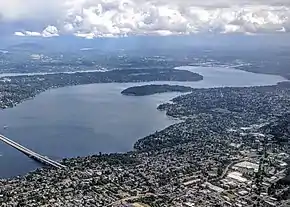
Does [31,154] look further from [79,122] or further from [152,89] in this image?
[152,89]

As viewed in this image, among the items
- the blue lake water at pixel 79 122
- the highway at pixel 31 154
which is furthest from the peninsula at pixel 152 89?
the highway at pixel 31 154

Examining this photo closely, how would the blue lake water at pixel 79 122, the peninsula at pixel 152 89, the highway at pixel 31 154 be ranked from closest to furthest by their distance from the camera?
the highway at pixel 31 154
the blue lake water at pixel 79 122
the peninsula at pixel 152 89

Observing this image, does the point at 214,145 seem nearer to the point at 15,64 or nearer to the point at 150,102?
the point at 150,102

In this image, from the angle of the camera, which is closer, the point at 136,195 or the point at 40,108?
the point at 136,195

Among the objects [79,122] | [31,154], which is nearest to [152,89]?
[79,122]

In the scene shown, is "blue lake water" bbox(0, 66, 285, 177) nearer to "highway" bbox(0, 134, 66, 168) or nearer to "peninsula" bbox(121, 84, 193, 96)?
"highway" bbox(0, 134, 66, 168)

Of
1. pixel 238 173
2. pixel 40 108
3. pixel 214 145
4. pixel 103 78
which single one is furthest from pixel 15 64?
pixel 238 173

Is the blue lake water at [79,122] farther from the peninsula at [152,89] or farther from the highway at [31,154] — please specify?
the peninsula at [152,89]

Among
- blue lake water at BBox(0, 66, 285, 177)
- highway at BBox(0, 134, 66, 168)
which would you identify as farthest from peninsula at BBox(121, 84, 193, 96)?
highway at BBox(0, 134, 66, 168)
